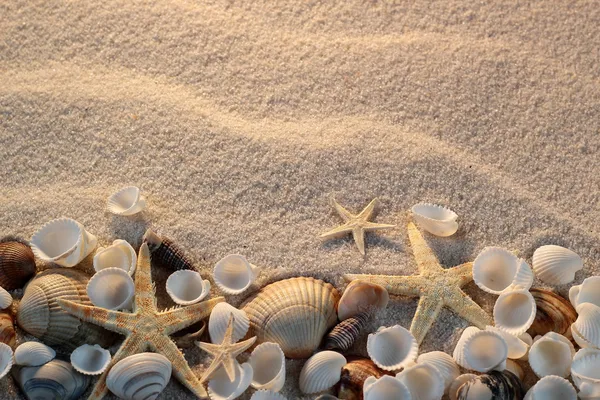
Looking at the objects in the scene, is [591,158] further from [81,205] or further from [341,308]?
[81,205]

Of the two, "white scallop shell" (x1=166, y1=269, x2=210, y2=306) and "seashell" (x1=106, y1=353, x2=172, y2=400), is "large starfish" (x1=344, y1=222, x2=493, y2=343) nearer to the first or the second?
"white scallop shell" (x1=166, y1=269, x2=210, y2=306)

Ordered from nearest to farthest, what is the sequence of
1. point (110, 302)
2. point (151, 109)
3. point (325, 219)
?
point (110, 302) → point (325, 219) → point (151, 109)

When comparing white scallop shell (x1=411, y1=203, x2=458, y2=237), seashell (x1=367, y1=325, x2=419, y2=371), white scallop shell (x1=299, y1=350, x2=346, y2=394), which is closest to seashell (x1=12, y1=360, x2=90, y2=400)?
white scallop shell (x1=299, y1=350, x2=346, y2=394)

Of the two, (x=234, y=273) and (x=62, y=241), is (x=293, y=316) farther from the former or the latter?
(x=62, y=241)

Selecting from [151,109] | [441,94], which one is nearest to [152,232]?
[151,109]

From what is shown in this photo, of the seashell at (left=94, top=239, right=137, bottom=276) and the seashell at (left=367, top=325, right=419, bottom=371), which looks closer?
the seashell at (left=367, top=325, right=419, bottom=371)

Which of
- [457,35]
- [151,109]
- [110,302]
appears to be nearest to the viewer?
[110,302]

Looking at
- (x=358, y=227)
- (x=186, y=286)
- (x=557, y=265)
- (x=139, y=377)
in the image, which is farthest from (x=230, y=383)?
(x=557, y=265)
